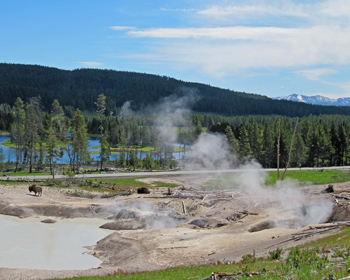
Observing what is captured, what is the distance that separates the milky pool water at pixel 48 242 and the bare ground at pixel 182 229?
4.91 ft

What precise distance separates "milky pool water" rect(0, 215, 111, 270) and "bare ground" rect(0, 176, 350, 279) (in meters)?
1.50

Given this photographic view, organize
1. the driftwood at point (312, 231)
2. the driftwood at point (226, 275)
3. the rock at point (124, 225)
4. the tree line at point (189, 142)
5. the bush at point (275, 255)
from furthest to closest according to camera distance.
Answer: the tree line at point (189, 142) → the rock at point (124, 225) → the driftwood at point (312, 231) → the bush at point (275, 255) → the driftwood at point (226, 275)

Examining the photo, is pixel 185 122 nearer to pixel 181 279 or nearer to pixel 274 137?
pixel 274 137

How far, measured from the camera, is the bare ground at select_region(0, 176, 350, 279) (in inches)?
929

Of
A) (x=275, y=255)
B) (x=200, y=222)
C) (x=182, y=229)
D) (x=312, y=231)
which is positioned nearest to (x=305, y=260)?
(x=275, y=255)

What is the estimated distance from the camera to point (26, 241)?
30.6m

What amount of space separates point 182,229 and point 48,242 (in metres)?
11.6

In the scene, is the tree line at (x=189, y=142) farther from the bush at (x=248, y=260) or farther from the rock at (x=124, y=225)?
the bush at (x=248, y=260)

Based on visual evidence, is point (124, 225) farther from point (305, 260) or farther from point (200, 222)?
point (305, 260)

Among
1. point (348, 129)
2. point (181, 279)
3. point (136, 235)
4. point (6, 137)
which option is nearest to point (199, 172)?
point (136, 235)

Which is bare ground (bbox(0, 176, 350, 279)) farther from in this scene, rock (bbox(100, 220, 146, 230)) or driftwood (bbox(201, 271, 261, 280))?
driftwood (bbox(201, 271, 261, 280))

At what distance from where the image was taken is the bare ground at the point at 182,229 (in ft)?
77.4

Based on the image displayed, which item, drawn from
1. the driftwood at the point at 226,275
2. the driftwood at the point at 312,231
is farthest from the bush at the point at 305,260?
the driftwood at the point at 312,231

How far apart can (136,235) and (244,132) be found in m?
66.9
